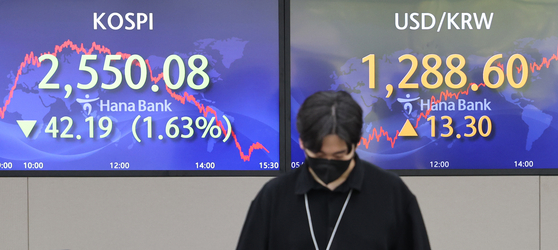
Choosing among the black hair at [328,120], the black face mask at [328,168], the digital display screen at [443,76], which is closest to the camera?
the black hair at [328,120]

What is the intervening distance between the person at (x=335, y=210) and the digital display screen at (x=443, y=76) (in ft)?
6.50

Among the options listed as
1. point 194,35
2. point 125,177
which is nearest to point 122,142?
point 125,177

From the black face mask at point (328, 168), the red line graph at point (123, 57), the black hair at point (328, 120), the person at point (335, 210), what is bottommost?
the person at point (335, 210)

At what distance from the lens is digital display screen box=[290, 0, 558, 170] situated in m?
3.33

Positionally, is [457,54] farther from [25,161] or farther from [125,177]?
[25,161]

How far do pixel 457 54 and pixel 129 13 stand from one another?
97.9 inches

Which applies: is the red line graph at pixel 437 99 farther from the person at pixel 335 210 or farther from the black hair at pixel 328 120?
the black hair at pixel 328 120

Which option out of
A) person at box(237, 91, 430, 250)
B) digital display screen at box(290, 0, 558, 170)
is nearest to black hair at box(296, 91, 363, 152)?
person at box(237, 91, 430, 250)

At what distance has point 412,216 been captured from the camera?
4.40ft

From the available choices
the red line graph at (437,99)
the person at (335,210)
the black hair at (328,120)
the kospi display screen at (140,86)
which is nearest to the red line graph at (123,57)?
the kospi display screen at (140,86)

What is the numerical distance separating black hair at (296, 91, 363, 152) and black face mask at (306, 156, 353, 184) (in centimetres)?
7

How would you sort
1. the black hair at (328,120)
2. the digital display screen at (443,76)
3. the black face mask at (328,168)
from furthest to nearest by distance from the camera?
1. the digital display screen at (443,76)
2. the black face mask at (328,168)
3. the black hair at (328,120)

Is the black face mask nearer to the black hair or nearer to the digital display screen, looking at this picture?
the black hair

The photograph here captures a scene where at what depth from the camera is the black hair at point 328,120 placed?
1.21 metres
